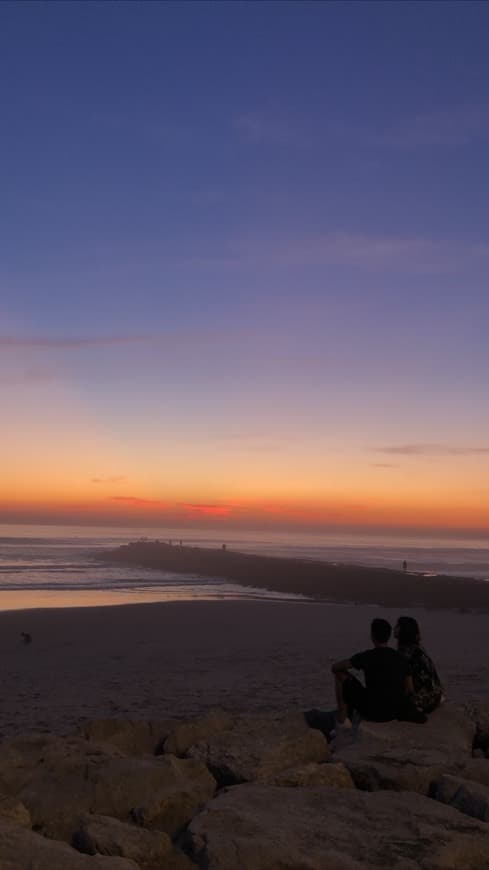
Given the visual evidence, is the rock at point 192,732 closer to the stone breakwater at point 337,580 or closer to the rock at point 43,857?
the rock at point 43,857

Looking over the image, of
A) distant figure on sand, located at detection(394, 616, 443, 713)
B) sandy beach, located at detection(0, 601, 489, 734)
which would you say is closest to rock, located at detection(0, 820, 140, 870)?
distant figure on sand, located at detection(394, 616, 443, 713)

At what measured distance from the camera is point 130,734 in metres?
9.27

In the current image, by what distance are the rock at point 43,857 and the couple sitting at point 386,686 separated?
404 centimetres

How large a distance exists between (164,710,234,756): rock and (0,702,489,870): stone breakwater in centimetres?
1

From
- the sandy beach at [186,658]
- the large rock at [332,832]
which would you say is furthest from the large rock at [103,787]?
the sandy beach at [186,658]

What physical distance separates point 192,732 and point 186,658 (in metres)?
7.61

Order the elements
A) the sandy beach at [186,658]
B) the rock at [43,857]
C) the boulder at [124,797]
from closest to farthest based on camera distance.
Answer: the rock at [43,857] → the boulder at [124,797] → the sandy beach at [186,658]

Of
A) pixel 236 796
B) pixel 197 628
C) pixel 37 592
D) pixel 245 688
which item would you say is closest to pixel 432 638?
pixel 197 628

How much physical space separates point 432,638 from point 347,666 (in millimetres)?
11000

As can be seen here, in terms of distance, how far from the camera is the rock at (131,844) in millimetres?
5797

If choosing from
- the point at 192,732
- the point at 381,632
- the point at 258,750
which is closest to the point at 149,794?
the point at 258,750

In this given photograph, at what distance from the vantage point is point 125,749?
29.8ft

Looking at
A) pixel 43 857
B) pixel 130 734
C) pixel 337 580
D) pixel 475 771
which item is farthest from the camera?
pixel 337 580

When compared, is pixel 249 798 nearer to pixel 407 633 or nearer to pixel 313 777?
pixel 313 777
